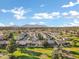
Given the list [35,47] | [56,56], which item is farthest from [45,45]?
[56,56]

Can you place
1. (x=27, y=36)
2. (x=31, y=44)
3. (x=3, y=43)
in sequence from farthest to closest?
(x=27, y=36)
(x=31, y=44)
(x=3, y=43)

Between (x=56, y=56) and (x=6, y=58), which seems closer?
(x=56, y=56)

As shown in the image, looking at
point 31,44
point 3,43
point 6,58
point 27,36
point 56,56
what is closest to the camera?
point 56,56

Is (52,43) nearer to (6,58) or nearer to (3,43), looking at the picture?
(3,43)

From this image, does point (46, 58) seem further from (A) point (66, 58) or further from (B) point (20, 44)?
(B) point (20, 44)

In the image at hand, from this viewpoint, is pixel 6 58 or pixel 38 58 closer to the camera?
pixel 6 58

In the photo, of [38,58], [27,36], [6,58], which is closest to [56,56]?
[6,58]

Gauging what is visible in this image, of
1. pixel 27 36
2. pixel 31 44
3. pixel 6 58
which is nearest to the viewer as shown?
pixel 6 58

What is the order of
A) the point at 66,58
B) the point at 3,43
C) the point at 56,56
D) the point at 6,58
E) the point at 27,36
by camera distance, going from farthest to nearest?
the point at 27,36
the point at 3,43
the point at 66,58
the point at 6,58
the point at 56,56
